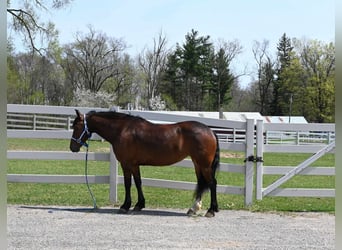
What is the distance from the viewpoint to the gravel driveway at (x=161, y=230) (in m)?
4.47

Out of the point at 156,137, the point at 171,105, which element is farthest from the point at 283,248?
the point at 171,105

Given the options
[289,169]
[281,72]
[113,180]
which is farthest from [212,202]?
[281,72]

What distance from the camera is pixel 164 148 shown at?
6.20 m

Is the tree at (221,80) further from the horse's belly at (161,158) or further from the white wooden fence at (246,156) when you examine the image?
the horse's belly at (161,158)

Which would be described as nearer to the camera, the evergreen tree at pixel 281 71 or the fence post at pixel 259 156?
the fence post at pixel 259 156

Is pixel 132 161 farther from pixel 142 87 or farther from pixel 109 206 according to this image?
pixel 142 87

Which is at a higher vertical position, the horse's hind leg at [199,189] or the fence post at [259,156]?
the fence post at [259,156]

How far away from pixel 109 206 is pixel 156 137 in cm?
143

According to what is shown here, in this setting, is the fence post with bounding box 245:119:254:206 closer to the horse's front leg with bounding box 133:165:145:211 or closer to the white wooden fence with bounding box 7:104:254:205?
the white wooden fence with bounding box 7:104:254:205

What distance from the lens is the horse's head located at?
644 centimetres

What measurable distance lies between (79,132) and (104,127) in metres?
0.39

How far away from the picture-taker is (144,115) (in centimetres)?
716

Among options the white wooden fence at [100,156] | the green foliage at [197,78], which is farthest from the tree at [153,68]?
the white wooden fence at [100,156]

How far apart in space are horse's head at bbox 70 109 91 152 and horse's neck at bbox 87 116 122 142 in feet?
0.27
